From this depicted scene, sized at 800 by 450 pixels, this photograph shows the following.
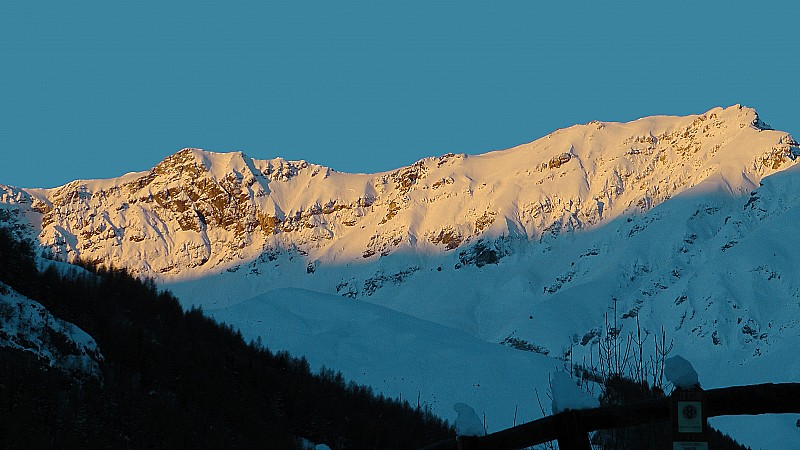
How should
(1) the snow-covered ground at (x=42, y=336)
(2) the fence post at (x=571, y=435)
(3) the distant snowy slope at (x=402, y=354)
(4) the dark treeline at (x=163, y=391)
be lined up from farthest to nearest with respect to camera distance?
(3) the distant snowy slope at (x=402, y=354), (1) the snow-covered ground at (x=42, y=336), (4) the dark treeline at (x=163, y=391), (2) the fence post at (x=571, y=435)

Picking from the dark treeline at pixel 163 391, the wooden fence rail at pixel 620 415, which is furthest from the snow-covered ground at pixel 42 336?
the wooden fence rail at pixel 620 415

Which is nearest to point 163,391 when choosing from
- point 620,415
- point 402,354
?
point 402,354

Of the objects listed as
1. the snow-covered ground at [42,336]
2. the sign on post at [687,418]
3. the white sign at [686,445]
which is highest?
the snow-covered ground at [42,336]

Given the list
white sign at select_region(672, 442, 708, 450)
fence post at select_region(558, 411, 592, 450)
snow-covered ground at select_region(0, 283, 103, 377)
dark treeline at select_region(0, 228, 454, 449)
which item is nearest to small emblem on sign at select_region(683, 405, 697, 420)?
white sign at select_region(672, 442, 708, 450)

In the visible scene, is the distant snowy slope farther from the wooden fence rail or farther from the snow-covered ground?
the wooden fence rail

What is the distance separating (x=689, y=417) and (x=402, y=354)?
212 ft

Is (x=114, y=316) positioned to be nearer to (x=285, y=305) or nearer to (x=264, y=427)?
(x=264, y=427)

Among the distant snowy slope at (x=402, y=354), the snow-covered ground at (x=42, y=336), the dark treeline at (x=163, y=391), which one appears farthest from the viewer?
the distant snowy slope at (x=402, y=354)

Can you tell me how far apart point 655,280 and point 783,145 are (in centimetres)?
3605

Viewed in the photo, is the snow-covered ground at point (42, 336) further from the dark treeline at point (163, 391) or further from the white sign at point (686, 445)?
the white sign at point (686, 445)

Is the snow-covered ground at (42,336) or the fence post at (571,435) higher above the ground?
the snow-covered ground at (42,336)

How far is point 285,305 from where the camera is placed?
286ft

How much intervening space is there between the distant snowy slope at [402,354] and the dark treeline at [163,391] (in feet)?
11.9

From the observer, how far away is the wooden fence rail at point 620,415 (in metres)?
4.88
